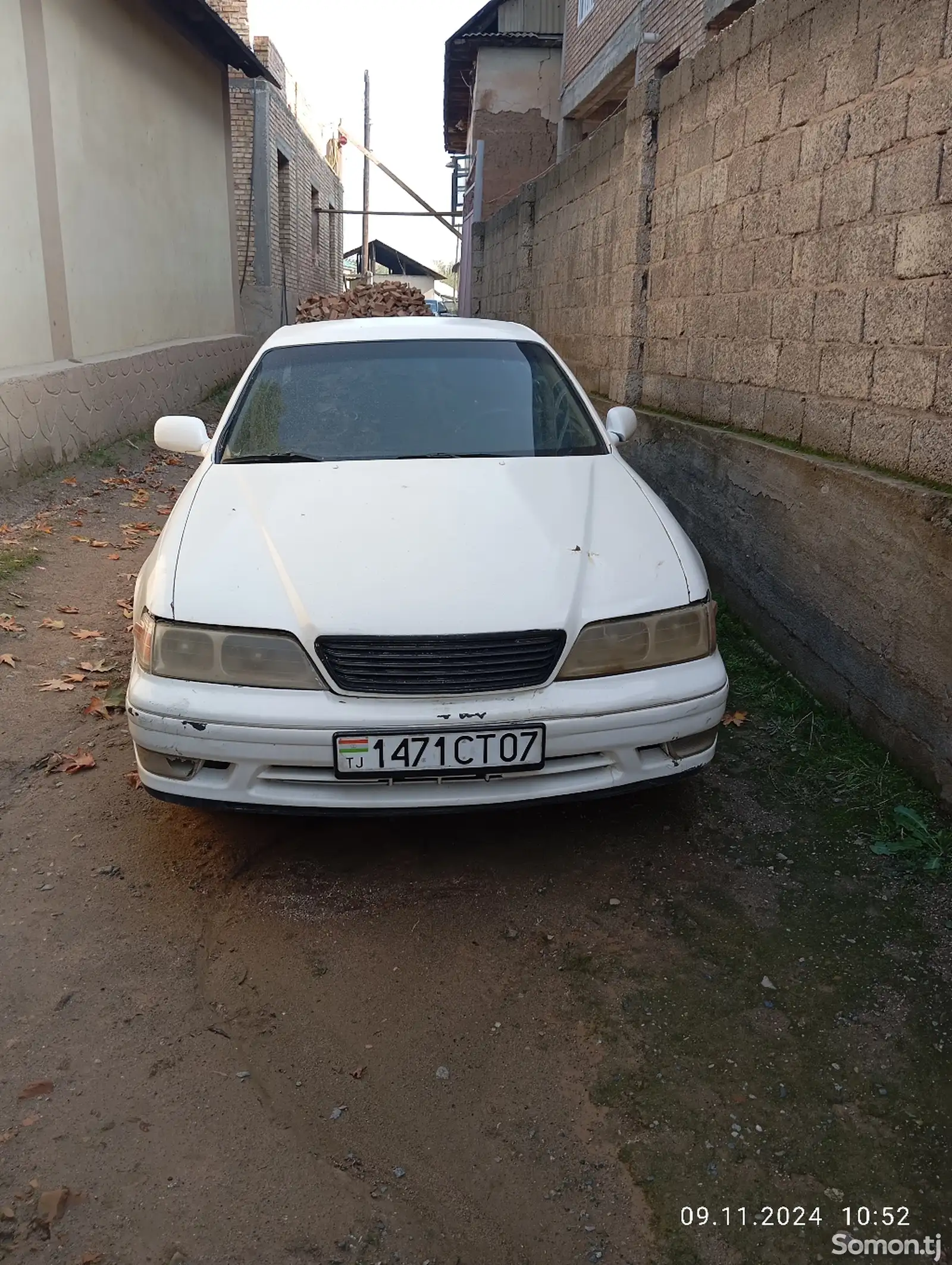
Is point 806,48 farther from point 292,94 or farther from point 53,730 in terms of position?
point 292,94

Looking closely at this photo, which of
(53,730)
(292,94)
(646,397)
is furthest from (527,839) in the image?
(292,94)

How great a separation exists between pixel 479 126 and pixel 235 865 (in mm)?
18750

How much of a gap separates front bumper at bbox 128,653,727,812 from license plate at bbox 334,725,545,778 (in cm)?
3

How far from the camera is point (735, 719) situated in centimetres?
393

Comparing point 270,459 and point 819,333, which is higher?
point 819,333

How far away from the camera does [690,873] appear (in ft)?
9.58

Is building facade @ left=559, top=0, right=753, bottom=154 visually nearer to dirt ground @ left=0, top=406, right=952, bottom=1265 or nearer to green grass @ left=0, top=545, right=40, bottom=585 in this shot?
green grass @ left=0, top=545, right=40, bottom=585

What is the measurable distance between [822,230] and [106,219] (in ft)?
25.4

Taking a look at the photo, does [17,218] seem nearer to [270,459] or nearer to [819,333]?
[270,459]

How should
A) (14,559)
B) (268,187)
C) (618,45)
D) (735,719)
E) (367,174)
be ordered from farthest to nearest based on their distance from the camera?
1. (367,174)
2. (268,187)
3. (618,45)
4. (14,559)
5. (735,719)

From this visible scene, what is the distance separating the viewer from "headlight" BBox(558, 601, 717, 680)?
8.79 feet

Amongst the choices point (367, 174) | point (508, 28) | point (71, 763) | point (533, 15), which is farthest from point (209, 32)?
point (367, 174)

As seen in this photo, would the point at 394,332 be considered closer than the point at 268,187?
Yes

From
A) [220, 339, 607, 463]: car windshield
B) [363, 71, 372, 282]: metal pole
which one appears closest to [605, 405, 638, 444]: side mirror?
[220, 339, 607, 463]: car windshield
